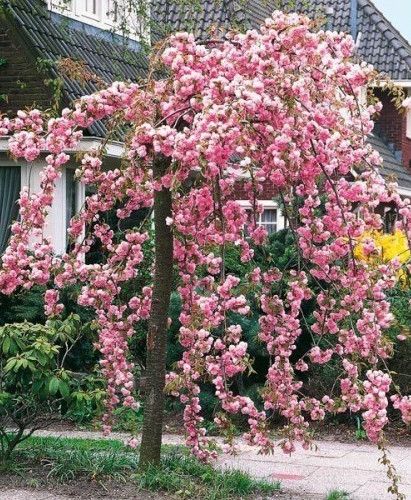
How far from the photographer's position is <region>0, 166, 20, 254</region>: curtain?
49.1 ft

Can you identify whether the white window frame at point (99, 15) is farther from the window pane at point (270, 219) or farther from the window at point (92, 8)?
the window pane at point (270, 219)

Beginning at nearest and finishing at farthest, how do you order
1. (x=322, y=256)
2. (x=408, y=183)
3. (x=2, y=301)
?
(x=322, y=256)
(x=2, y=301)
(x=408, y=183)

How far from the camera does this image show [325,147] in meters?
6.61

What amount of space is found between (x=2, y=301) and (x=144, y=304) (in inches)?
188

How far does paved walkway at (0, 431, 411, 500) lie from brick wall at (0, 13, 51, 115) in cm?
615

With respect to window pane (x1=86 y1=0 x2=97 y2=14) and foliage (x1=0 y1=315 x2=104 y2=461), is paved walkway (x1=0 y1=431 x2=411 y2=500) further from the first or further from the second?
window pane (x1=86 y1=0 x2=97 y2=14)

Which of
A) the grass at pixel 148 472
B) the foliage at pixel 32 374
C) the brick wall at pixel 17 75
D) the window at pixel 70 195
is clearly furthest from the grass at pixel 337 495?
the brick wall at pixel 17 75

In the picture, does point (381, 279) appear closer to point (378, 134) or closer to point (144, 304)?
point (144, 304)

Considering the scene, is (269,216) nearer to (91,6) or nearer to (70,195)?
(91,6)

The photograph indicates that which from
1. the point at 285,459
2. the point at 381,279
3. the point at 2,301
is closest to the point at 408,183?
the point at 2,301

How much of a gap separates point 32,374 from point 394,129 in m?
22.0

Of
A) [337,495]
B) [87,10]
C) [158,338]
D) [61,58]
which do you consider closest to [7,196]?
[61,58]

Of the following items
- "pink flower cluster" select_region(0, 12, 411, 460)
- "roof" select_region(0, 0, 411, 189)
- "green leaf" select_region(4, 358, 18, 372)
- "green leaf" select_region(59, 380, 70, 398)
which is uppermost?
"roof" select_region(0, 0, 411, 189)

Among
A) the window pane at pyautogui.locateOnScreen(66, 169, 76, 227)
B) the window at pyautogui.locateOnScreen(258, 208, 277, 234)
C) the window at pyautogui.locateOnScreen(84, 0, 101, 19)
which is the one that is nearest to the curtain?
the window pane at pyautogui.locateOnScreen(66, 169, 76, 227)
